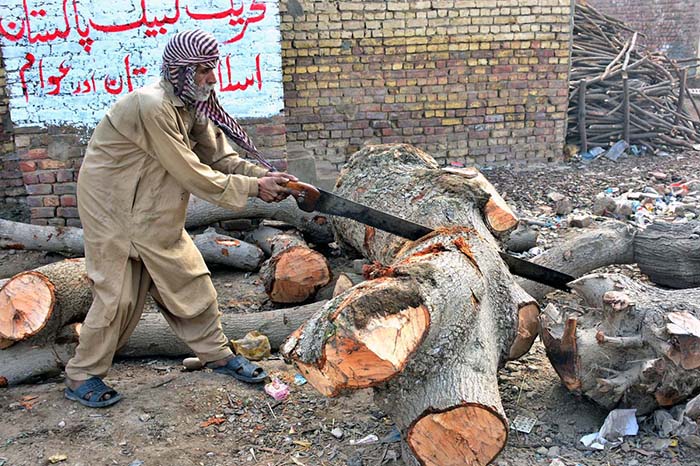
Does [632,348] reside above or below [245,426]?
above

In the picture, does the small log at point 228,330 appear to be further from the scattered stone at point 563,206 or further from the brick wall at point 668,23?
the brick wall at point 668,23

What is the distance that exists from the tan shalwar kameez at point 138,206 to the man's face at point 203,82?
10 centimetres

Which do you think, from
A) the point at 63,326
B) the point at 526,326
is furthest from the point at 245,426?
the point at 526,326

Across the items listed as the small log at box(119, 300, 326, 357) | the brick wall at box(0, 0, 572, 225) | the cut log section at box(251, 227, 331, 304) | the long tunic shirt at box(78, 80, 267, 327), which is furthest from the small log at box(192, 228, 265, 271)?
the brick wall at box(0, 0, 572, 225)

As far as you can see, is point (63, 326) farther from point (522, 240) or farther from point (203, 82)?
point (522, 240)

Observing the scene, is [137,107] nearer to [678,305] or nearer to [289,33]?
[678,305]

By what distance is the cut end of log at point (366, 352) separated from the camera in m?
2.29

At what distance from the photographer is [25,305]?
3494 mm


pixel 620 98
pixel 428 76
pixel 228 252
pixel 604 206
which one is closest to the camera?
pixel 228 252

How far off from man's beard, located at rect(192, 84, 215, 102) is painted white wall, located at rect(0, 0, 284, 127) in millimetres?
2354

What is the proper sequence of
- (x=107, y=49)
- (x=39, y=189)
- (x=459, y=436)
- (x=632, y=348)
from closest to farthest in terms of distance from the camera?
(x=459, y=436) → (x=632, y=348) → (x=107, y=49) → (x=39, y=189)

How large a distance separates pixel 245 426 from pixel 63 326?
1.32m

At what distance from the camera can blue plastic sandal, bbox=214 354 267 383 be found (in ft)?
11.4

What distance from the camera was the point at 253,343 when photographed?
3822 millimetres
